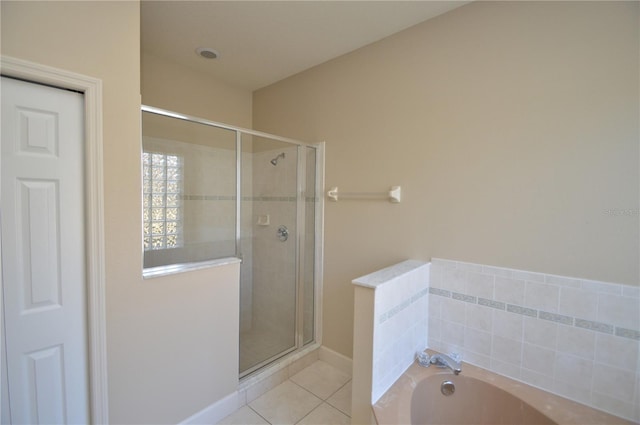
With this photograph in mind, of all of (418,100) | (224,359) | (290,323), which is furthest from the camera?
(290,323)

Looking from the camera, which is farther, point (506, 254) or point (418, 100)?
point (418, 100)

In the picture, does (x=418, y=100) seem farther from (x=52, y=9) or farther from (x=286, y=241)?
(x=52, y=9)

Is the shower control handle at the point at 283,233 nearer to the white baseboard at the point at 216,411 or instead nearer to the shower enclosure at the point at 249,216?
the shower enclosure at the point at 249,216

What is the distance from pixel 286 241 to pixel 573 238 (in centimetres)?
198

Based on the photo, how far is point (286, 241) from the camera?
2584mm

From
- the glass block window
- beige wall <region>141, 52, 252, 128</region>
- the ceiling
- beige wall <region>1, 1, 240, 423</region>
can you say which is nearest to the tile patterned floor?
beige wall <region>1, 1, 240, 423</region>

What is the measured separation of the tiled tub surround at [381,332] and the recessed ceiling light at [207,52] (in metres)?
2.12

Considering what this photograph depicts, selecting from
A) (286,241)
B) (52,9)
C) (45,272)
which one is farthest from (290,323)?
(52,9)

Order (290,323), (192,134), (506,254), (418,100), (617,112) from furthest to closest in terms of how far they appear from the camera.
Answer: (290,323) → (192,134) → (418,100) → (506,254) → (617,112)

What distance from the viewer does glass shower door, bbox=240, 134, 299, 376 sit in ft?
7.90

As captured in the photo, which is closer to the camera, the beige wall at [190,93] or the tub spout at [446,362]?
the tub spout at [446,362]

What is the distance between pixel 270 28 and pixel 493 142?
1656 mm

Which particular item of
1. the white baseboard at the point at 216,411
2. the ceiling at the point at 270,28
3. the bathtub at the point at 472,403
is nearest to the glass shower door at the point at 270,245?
the white baseboard at the point at 216,411

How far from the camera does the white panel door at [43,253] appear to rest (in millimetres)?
1154
